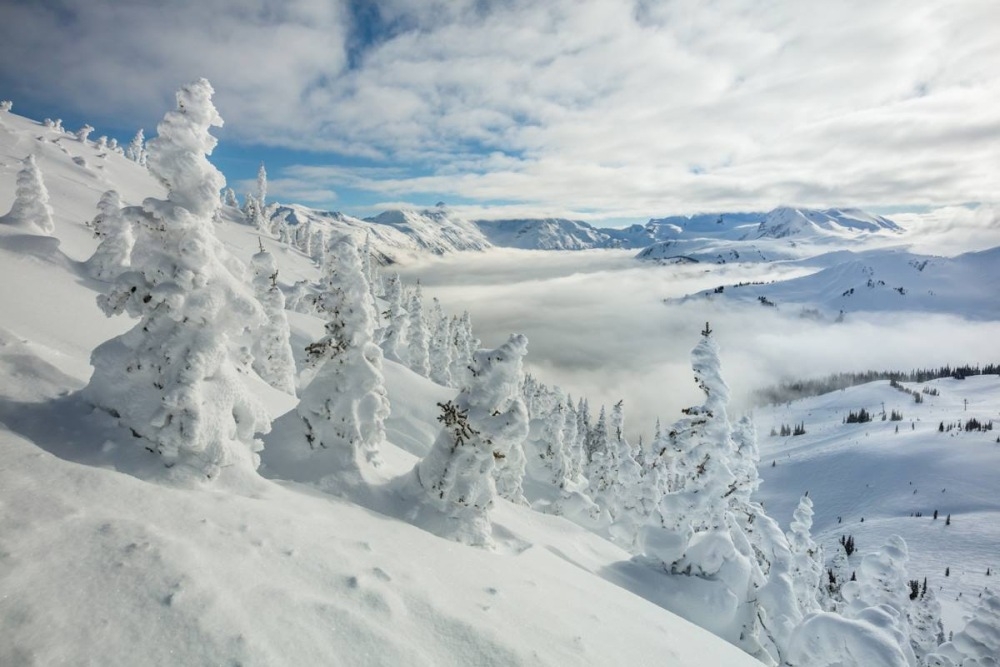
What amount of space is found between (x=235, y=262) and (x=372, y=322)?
4.85 meters

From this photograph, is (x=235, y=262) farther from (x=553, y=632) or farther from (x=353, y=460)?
(x=553, y=632)

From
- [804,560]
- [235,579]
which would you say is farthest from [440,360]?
[235,579]

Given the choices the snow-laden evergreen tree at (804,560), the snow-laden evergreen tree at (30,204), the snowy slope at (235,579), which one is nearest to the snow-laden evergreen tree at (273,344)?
the snow-laden evergreen tree at (30,204)

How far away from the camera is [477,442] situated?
1370 centimetres

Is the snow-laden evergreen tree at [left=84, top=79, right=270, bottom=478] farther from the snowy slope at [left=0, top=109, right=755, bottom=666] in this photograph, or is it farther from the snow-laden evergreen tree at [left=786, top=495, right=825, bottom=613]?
the snow-laden evergreen tree at [left=786, top=495, right=825, bottom=613]

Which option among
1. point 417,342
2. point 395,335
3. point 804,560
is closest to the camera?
point 804,560

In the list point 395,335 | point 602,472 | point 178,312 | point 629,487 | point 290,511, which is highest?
point 178,312

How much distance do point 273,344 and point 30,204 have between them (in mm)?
18653

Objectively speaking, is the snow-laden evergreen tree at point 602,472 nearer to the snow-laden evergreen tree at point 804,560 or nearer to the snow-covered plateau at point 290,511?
the snow-laden evergreen tree at point 804,560

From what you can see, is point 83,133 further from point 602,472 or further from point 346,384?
point 346,384

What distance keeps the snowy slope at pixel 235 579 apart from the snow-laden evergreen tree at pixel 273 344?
851 inches

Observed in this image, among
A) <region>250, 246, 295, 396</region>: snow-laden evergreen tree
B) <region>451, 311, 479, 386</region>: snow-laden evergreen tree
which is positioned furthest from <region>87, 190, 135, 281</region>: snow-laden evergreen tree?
<region>451, 311, 479, 386</region>: snow-laden evergreen tree

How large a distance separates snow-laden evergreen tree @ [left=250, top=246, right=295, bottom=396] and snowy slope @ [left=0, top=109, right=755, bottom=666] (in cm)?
2160

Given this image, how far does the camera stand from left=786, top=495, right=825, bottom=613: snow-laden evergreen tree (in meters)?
33.3
